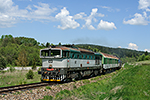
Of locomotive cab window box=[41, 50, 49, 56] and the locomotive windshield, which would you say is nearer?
the locomotive windshield

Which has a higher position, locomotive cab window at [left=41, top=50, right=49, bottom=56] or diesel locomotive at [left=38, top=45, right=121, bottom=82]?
locomotive cab window at [left=41, top=50, right=49, bottom=56]

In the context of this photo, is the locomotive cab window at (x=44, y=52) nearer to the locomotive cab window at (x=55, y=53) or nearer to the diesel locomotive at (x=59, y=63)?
the diesel locomotive at (x=59, y=63)

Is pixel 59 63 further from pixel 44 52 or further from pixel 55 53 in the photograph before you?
pixel 44 52

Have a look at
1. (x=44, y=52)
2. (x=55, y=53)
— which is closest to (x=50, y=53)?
(x=55, y=53)

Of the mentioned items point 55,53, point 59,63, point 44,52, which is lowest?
point 59,63

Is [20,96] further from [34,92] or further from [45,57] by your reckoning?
[45,57]

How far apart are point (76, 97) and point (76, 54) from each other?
7.70 meters

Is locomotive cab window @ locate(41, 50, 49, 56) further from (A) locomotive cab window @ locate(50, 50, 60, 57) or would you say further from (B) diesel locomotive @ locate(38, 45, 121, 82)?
(A) locomotive cab window @ locate(50, 50, 60, 57)

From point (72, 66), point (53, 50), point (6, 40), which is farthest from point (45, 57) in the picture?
point (6, 40)

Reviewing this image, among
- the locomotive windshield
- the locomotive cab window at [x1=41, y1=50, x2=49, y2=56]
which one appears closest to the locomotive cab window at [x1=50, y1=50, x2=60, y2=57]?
the locomotive windshield

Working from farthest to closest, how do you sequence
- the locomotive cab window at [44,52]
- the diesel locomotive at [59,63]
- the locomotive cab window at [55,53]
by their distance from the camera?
the locomotive cab window at [44,52] → the locomotive cab window at [55,53] → the diesel locomotive at [59,63]

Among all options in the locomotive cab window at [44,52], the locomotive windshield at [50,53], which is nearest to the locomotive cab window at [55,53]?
the locomotive windshield at [50,53]

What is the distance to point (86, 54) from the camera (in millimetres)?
24734

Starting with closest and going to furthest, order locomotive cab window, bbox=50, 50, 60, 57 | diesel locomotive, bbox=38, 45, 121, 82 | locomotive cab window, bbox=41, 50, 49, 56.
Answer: diesel locomotive, bbox=38, 45, 121, 82 < locomotive cab window, bbox=50, 50, 60, 57 < locomotive cab window, bbox=41, 50, 49, 56
